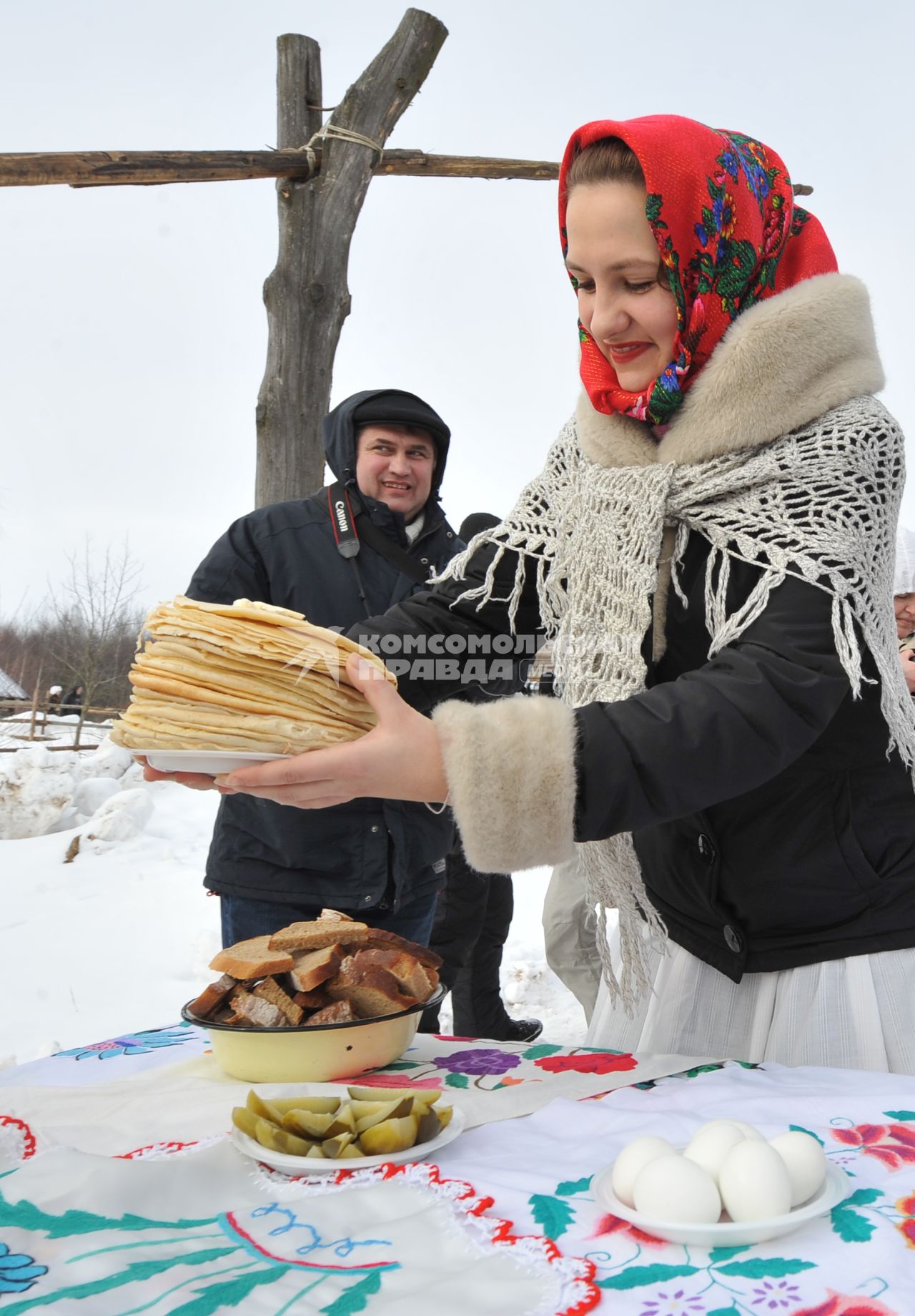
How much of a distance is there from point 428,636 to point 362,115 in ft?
9.51

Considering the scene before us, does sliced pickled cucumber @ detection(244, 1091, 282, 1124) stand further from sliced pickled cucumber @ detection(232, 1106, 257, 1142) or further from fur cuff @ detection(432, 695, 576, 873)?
fur cuff @ detection(432, 695, 576, 873)

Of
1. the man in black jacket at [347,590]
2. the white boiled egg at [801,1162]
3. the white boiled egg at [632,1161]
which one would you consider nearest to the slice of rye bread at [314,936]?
the white boiled egg at [632,1161]

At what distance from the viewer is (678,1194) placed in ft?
3.11

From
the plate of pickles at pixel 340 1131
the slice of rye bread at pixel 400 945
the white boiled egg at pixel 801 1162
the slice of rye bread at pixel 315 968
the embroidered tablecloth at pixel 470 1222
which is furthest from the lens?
the slice of rye bread at pixel 400 945

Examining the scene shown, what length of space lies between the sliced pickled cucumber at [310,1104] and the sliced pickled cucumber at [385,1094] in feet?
0.10

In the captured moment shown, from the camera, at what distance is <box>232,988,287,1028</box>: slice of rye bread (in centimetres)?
149

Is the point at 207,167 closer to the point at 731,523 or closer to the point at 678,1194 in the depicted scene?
the point at 731,523

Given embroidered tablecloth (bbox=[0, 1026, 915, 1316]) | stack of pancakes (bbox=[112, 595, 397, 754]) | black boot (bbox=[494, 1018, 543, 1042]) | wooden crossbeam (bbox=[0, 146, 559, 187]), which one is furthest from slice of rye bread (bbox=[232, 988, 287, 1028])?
black boot (bbox=[494, 1018, 543, 1042])

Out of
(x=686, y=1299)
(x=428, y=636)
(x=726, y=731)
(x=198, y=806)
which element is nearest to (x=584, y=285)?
(x=428, y=636)

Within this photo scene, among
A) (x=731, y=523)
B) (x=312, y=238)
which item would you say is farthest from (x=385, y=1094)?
Answer: (x=312, y=238)

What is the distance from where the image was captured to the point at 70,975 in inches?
199

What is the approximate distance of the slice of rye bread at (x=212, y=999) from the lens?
1.55 m

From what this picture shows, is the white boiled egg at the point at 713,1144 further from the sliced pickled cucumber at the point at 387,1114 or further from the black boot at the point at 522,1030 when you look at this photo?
the black boot at the point at 522,1030

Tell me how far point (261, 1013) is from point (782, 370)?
121 centimetres
